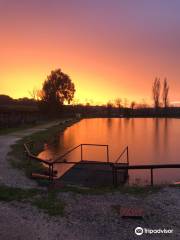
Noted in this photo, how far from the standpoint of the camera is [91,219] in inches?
311

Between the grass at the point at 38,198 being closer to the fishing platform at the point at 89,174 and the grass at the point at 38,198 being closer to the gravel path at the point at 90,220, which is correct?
the gravel path at the point at 90,220

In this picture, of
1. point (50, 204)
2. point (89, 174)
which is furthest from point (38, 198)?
point (89, 174)

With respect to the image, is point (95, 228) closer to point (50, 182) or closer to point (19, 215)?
point (19, 215)

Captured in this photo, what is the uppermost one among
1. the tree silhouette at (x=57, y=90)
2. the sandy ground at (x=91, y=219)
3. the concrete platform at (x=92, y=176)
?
the tree silhouette at (x=57, y=90)

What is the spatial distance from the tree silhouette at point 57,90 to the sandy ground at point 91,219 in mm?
75546

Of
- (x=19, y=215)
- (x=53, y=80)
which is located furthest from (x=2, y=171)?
(x=53, y=80)

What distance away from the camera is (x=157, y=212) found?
838cm

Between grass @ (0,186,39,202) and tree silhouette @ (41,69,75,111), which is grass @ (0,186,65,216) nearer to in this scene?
grass @ (0,186,39,202)

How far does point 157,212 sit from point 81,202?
200cm

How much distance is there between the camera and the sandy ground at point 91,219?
6852 mm

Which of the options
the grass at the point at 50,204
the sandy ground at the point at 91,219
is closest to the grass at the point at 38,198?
the grass at the point at 50,204

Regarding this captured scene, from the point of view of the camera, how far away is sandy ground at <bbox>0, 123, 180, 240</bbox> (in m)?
6.85

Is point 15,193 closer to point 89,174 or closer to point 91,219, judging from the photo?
point 91,219

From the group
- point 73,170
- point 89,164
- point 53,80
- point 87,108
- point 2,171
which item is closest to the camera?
point 2,171
